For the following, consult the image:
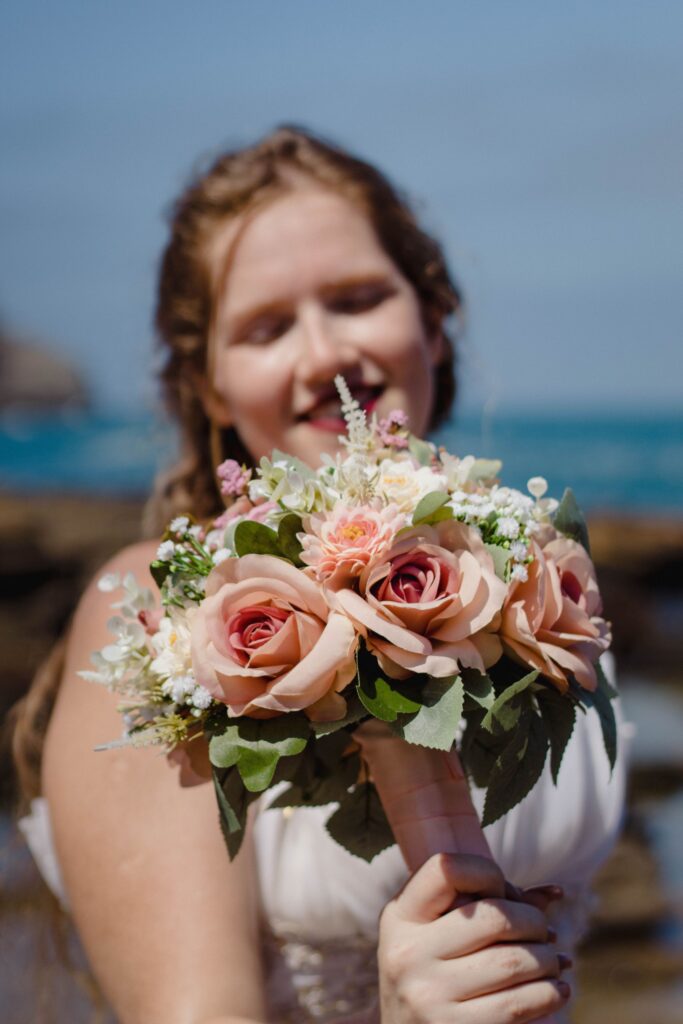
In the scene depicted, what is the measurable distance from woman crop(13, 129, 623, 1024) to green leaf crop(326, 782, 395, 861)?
185 mm

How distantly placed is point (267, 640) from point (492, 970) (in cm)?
58

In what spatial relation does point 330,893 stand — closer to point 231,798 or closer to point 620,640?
point 231,798

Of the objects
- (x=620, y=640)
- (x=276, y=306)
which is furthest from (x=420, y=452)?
(x=620, y=640)

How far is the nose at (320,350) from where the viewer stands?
2.63 metres

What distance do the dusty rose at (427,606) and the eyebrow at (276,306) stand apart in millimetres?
1197

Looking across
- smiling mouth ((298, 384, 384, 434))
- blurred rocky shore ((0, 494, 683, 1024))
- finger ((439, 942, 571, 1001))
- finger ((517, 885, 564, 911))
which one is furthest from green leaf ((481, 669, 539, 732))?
blurred rocky shore ((0, 494, 683, 1024))

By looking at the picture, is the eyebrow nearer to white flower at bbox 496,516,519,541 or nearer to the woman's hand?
white flower at bbox 496,516,519,541

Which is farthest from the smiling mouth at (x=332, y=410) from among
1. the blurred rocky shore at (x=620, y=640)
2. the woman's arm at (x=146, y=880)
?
the blurred rocky shore at (x=620, y=640)

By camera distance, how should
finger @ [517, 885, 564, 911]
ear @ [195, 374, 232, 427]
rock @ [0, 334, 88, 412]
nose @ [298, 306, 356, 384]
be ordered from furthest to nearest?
rock @ [0, 334, 88, 412]
ear @ [195, 374, 232, 427]
nose @ [298, 306, 356, 384]
finger @ [517, 885, 564, 911]

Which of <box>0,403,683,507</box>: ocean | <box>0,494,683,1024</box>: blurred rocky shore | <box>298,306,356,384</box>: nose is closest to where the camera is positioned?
<box>298,306,356,384</box>: nose

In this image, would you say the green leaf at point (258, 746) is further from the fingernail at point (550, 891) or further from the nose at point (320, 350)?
the nose at point (320, 350)

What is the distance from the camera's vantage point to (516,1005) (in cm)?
171

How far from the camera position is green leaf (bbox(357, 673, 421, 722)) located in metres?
1.57

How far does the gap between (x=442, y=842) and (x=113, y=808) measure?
829mm
